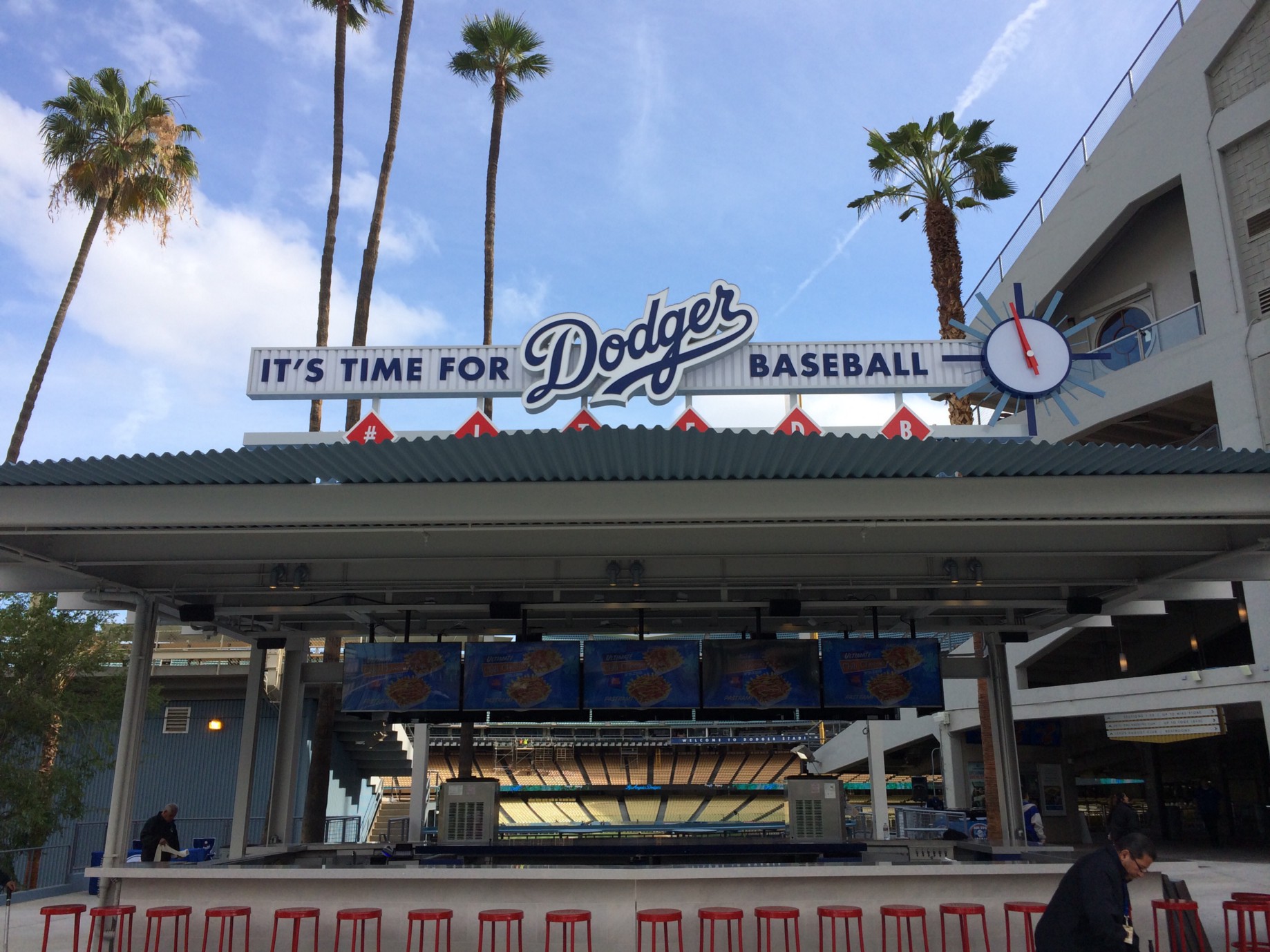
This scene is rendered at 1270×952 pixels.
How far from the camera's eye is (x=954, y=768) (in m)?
29.2

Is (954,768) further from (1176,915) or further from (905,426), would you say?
(1176,915)

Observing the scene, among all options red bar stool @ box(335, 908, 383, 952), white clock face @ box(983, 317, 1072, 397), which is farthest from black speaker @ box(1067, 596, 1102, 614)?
red bar stool @ box(335, 908, 383, 952)

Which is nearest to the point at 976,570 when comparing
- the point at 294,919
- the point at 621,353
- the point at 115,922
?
the point at 621,353

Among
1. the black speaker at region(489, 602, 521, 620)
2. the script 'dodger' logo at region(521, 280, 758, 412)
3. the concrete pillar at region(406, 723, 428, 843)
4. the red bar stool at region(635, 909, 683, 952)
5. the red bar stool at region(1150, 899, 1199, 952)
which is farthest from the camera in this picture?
the concrete pillar at region(406, 723, 428, 843)

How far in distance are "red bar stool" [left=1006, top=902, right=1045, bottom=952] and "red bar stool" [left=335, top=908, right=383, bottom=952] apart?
5964 mm

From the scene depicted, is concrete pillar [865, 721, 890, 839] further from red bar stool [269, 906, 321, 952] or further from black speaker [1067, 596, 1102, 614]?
red bar stool [269, 906, 321, 952]

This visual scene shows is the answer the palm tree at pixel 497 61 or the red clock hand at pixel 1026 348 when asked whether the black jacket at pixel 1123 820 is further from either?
the palm tree at pixel 497 61

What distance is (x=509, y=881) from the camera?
9961 mm

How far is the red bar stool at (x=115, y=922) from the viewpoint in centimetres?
950

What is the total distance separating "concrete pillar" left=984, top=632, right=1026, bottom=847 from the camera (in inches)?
505

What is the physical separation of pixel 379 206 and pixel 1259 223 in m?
19.9

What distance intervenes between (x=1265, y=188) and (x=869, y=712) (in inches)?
562

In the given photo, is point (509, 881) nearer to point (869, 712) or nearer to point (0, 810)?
point (869, 712)

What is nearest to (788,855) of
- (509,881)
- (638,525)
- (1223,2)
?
(509,881)
